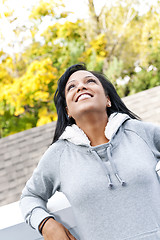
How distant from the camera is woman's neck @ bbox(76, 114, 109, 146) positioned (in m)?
1.01

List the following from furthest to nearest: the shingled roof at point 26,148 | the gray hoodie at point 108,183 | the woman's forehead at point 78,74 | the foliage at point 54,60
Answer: the foliage at point 54,60, the shingled roof at point 26,148, the woman's forehead at point 78,74, the gray hoodie at point 108,183

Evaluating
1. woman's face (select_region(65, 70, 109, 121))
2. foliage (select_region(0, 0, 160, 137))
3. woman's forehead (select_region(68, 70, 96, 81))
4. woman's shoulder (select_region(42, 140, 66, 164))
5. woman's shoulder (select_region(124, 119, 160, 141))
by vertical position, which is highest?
woman's forehead (select_region(68, 70, 96, 81))

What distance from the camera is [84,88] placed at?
1.02 m

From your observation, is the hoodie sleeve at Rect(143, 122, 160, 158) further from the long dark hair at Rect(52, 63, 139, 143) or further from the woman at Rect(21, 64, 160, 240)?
the long dark hair at Rect(52, 63, 139, 143)

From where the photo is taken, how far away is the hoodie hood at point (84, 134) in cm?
99

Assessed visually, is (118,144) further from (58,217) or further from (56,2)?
(56,2)

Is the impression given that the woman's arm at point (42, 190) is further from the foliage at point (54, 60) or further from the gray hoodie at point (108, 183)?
the foliage at point (54, 60)

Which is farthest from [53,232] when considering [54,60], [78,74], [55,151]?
[54,60]

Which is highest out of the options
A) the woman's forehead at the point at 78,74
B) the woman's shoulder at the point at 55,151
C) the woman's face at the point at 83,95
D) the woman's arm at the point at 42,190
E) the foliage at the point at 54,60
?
the woman's forehead at the point at 78,74

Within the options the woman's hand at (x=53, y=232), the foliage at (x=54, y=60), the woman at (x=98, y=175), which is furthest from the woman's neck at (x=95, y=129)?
the foliage at (x=54, y=60)

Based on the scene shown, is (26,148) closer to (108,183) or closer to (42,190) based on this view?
(42,190)

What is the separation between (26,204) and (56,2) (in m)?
8.64

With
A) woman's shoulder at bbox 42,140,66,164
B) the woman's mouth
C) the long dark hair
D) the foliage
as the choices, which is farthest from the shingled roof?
the foliage

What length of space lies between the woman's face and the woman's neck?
0.03m
